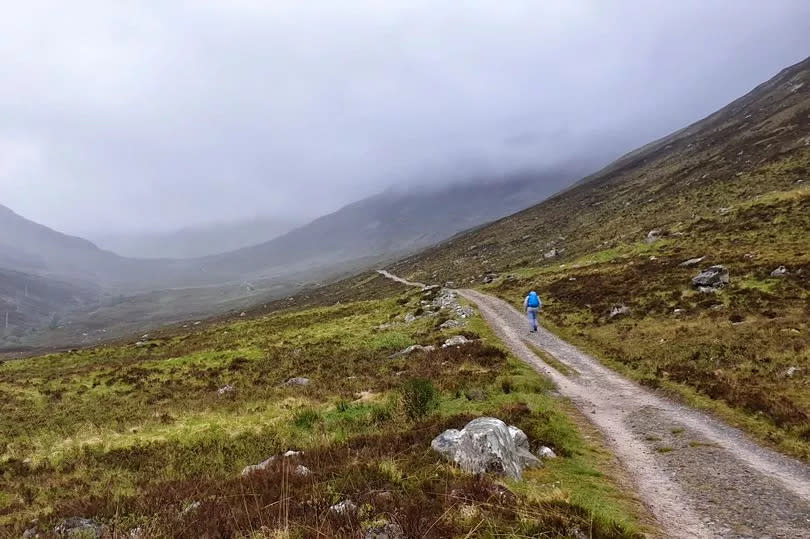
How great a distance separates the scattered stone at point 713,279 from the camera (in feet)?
103

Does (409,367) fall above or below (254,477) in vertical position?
below

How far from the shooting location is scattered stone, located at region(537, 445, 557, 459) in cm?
1162

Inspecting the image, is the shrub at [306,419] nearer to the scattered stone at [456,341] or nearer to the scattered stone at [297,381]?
the scattered stone at [297,381]

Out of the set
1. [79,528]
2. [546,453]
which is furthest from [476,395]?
[79,528]

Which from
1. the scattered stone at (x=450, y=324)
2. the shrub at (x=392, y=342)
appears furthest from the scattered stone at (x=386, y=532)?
the scattered stone at (x=450, y=324)

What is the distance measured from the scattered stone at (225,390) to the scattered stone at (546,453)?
2079cm

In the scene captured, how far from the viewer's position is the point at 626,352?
23.7 metres

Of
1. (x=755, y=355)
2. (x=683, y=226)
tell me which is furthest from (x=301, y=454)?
(x=683, y=226)

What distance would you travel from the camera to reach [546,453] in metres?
11.7

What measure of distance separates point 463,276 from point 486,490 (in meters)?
85.5

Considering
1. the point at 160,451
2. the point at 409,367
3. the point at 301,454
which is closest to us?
the point at 301,454

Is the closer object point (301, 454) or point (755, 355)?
point (301, 454)

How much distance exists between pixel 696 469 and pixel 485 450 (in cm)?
520

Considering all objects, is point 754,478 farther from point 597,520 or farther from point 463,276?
point 463,276
